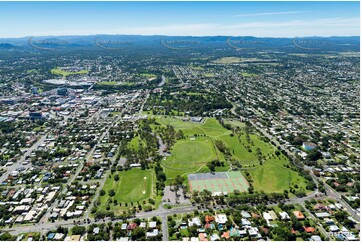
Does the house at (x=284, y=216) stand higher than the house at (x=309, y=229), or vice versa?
the house at (x=284, y=216)

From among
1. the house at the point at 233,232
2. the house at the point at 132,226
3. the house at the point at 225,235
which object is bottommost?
the house at the point at 132,226

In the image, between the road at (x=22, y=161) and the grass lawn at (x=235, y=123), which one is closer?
the road at (x=22, y=161)

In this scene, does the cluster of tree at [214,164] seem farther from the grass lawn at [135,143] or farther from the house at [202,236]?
the grass lawn at [135,143]

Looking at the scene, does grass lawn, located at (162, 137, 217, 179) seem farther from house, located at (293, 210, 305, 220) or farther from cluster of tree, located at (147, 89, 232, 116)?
cluster of tree, located at (147, 89, 232, 116)

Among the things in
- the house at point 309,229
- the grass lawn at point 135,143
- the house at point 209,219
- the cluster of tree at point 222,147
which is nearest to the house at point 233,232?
the house at point 209,219

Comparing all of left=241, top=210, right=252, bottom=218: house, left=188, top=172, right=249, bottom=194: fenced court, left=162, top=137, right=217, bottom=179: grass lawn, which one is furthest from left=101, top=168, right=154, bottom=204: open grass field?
left=241, top=210, right=252, bottom=218: house

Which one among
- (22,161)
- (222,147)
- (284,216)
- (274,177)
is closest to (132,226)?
(284,216)
